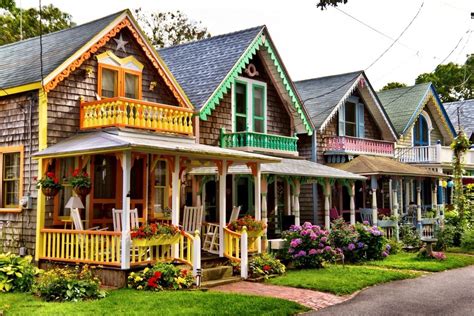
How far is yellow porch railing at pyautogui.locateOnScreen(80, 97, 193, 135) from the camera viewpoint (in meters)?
15.1

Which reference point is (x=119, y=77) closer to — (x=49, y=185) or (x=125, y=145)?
(x=49, y=185)

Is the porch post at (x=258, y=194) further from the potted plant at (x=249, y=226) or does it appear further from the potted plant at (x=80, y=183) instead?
the potted plant at (x=80, y=183)

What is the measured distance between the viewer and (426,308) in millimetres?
11820

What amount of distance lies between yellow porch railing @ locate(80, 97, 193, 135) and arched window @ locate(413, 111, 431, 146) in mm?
19472

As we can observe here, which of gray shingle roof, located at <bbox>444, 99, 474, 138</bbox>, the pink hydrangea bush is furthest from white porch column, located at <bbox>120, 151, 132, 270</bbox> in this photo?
gray shingle roof, located at <bbox>444, 99, 474, 138</bbox>

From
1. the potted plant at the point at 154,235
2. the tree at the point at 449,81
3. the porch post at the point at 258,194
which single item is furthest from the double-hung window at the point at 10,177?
the tree at the point at 449,81

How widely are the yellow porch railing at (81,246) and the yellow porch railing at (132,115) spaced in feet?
9.30

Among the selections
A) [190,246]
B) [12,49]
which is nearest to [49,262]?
[190,246]

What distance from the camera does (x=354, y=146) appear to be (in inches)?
1040

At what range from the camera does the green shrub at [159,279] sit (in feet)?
42.4

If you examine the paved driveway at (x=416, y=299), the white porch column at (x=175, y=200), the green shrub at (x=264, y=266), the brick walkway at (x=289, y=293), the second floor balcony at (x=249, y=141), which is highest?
the second floor balcony at (x=249, y=141)

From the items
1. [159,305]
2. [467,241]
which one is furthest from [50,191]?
[467,241]

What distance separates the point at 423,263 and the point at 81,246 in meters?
10.4

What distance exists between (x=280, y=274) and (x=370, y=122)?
1499 centimetres
